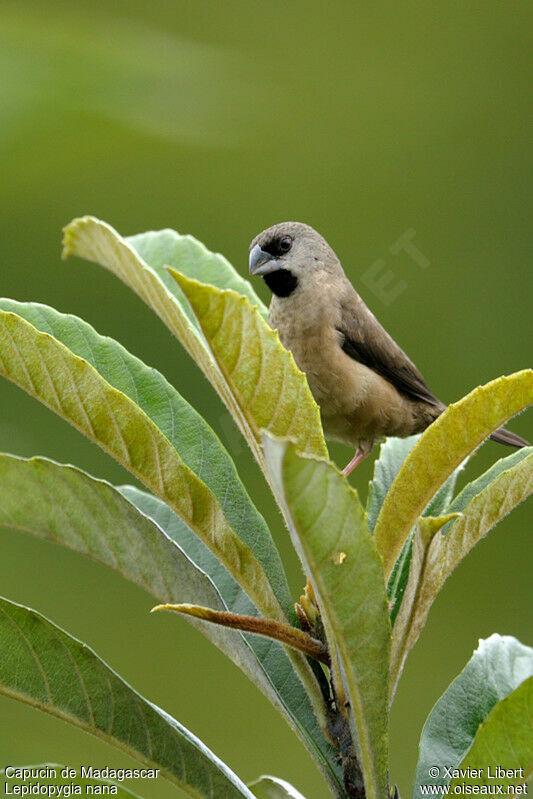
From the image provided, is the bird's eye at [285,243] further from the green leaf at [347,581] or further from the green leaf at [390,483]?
the green leaf at [347,581]

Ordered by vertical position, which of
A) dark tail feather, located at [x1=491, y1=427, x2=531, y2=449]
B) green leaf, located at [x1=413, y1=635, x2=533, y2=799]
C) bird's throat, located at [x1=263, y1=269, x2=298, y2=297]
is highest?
bird's throat, located at [x1=263, y1=269, x2=298, y2=297]

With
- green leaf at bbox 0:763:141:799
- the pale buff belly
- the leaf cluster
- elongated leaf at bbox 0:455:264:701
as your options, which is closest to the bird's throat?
the pale buff belly

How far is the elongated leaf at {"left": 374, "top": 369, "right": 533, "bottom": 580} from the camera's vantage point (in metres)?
0.83

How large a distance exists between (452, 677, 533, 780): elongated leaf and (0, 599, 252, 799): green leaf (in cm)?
25

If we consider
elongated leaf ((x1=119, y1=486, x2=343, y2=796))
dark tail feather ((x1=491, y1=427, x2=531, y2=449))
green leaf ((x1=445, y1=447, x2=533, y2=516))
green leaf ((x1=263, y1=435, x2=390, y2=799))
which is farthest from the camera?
dark tail feather ((x1=491, y1=427, x2=531, y2=449))

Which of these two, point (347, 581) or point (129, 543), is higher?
point (129, 543)

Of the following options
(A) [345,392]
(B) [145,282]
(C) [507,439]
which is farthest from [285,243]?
(B) [145,282]

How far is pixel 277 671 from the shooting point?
3.39 feet

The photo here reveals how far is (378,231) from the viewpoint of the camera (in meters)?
4.97

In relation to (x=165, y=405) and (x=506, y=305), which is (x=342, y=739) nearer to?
(x=165, y=405)

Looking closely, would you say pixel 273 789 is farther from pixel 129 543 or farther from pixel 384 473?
pixel 384 473

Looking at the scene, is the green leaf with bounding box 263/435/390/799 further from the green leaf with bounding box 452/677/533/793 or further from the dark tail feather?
the dark tail feather

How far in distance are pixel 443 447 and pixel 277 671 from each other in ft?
1.14

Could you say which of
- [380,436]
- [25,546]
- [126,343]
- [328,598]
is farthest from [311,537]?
[25,546]
